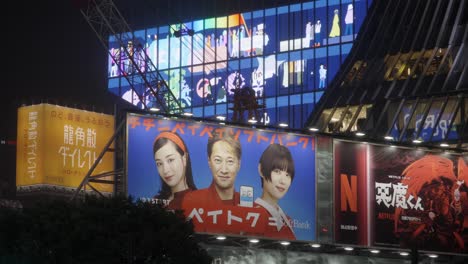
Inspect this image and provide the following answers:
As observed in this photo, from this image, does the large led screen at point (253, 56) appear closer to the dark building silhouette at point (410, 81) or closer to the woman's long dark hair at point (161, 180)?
the dark building silhouette at point (410, 81)

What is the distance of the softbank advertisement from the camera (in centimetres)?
5369

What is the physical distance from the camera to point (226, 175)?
55.5 metres

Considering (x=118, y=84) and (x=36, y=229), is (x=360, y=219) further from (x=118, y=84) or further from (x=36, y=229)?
(x=118, y=84)

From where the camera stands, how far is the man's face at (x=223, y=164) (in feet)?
181

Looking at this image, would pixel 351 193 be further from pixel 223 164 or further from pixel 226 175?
pixel 223 164

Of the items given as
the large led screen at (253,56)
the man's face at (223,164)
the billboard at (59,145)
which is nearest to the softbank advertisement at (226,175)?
the man's face at (223,164)

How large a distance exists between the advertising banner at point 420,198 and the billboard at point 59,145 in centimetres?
1887

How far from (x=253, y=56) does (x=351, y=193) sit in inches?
2203

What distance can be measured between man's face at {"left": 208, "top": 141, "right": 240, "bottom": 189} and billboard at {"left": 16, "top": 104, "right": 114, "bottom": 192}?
613 inches

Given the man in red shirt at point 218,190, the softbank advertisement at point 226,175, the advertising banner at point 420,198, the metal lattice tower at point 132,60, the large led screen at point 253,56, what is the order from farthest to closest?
the large led screen at point 253,56
the metal lattice tower at point 132,60
the advertising banner at point 420,198
the man in red shirt at point 218,190
the softbank advertisement at point 226,175

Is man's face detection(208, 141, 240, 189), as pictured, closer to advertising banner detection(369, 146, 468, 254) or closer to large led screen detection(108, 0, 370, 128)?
advertising banner detection(369, 146, 468, 254)

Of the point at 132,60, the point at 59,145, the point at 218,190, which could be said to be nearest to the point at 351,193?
the point at 218,190

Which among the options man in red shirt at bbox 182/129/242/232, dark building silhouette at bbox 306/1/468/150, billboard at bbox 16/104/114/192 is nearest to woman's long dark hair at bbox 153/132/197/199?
man in red shirt at bbox 182/129/242/232

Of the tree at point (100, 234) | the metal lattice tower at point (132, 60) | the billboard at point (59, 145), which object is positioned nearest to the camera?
the tree at point (100, 234)
